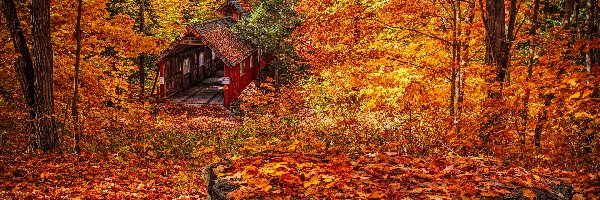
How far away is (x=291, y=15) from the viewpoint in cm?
2594

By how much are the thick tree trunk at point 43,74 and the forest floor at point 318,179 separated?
2.57ft

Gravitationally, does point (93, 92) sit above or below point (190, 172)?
above

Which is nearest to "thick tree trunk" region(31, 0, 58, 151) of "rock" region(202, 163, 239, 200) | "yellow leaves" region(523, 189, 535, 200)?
"rock" region(202, 163, 239, 200)

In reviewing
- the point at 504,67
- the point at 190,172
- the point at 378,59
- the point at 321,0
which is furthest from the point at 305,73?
the point at 504,67

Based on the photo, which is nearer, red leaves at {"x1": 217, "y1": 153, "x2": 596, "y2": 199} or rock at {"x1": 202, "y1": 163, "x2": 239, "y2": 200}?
red leaves at {"x1": 217, "y1": 153, "x2": 596, "y2": 199}

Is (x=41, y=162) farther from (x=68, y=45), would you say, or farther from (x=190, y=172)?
(x=68, y=45)

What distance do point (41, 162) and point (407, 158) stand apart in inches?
298

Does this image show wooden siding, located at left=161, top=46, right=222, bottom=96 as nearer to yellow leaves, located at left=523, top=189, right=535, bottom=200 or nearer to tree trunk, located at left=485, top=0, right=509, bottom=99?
tree trunk, located at left=485, top=0, right=509, bottom=99

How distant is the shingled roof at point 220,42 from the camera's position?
24.4m

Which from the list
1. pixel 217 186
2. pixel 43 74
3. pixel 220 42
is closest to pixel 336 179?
pixel 217 186

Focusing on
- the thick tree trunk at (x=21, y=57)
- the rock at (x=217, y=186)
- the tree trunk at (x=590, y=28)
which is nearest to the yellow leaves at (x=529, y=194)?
the rock at (x=217, y=186)

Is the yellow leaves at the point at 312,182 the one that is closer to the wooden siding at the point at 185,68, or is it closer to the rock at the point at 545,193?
the rock at the point at 545,193

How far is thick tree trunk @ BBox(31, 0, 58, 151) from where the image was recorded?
9719 millimetres

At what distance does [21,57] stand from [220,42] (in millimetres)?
16167
